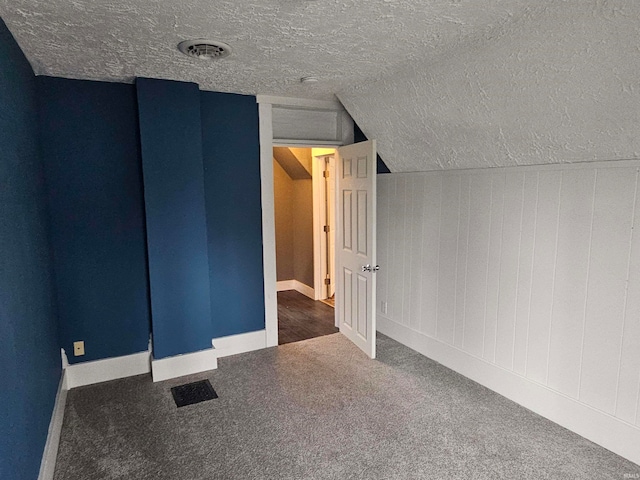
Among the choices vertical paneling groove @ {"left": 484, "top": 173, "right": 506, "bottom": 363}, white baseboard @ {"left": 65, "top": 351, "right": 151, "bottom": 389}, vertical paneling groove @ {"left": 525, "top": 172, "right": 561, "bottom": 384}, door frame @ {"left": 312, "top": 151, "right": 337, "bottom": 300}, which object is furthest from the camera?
door frame @ {"left": 312, "top": 151, "right": 337, "bottom": 300}

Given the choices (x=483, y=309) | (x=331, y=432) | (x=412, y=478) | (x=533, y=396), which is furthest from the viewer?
(x=483, y=309)

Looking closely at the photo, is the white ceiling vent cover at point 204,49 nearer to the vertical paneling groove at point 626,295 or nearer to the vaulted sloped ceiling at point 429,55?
the vaulted sloped ceiling at point 429,55

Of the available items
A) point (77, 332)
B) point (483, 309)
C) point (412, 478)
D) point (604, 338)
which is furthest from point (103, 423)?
point (604, 338)

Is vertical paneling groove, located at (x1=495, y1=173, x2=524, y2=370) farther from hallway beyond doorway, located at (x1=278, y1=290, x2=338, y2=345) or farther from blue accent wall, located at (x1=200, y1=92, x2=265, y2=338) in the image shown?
blue accent wall, located at (x1=200, y1=92, x2=265, y2=338)


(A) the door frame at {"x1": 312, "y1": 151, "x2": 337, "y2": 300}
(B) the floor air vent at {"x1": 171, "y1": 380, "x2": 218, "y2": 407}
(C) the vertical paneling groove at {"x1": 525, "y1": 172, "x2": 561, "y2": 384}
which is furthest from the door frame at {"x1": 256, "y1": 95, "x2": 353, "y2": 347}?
(C) the vertical paneling groove at {"x1": 525, "y1": 172, "x2": 561, "y2": 384}

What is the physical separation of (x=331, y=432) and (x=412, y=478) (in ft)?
1.88

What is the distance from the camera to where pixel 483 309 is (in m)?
2.99

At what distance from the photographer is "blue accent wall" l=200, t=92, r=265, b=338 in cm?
342

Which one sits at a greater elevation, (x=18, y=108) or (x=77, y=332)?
(x=18, y=108)

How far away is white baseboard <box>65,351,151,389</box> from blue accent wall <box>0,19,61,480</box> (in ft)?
1.39

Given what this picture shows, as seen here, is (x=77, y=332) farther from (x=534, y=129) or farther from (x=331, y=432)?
(x=534, y=129)

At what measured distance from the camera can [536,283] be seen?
261 centimetres

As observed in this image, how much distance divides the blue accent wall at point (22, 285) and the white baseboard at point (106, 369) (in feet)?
1.39

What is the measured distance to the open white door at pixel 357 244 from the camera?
3332 millimetres
